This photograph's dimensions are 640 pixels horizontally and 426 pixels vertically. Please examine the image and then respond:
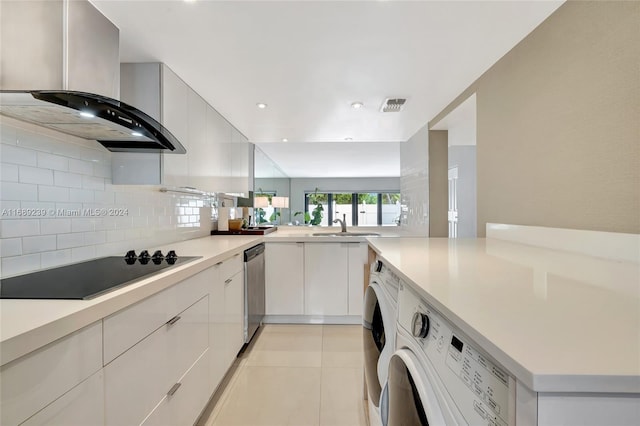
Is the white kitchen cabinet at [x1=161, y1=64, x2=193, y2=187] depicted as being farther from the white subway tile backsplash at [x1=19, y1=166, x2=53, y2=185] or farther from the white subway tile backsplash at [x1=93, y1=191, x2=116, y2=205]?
the white subway tile backsplash at [x1=19, y1=166, x2=53, y2=185]

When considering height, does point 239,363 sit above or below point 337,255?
below

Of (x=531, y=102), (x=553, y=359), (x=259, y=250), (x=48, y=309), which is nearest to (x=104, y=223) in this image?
(x=48, y=309)

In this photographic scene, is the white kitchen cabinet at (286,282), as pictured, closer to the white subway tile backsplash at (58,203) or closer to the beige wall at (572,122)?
the white subway tile backsplash at (58,203)

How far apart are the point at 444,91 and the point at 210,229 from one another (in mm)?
2595

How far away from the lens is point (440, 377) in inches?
23.7

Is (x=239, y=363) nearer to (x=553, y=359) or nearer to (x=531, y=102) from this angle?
(x=553, y=359)

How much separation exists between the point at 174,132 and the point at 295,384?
189 centimetres

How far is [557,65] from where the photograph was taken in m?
1.39

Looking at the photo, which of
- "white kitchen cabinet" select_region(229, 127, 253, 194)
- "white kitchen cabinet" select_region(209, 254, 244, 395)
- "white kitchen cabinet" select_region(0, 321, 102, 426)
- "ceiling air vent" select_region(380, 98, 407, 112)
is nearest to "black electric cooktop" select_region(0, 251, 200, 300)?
"white kitchen cabinet" select_region(0, 321, 102, 426)

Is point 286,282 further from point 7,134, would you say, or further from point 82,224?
point 7,134

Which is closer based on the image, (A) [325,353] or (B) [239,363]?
(B) [239,363]

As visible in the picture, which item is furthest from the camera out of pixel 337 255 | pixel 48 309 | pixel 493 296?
pixel 337 255

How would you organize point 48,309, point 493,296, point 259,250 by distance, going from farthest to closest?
point 259,250
point 48,309
point 493,296

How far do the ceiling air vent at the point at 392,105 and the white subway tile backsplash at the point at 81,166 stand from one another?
213 centimetres
